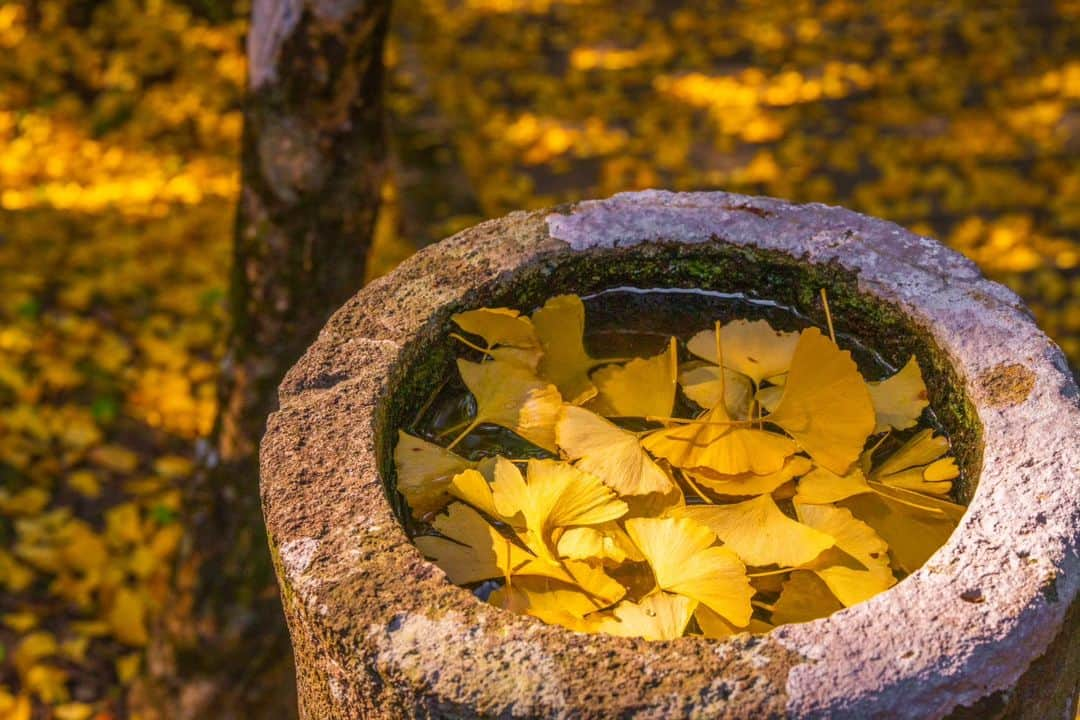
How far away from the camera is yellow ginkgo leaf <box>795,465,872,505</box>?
49.5 inches

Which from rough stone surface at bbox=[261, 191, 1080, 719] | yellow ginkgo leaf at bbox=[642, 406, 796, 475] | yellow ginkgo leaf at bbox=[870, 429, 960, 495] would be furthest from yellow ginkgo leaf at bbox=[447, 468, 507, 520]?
yellow ginkgo leaf at bbox=[870, 429, 960, 495]

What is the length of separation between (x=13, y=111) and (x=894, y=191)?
362 centimetres

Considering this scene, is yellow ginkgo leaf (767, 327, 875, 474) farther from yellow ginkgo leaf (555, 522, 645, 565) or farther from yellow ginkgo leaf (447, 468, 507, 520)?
yellow ginkgo leaf (447, 468, 507, 520)

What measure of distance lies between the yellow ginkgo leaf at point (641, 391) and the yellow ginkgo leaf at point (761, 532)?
166 millimetres

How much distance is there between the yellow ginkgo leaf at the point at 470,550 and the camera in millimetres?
1190

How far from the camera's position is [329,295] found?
83.8 inches

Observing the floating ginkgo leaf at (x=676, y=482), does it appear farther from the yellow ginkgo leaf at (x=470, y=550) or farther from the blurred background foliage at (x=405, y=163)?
the blurred background foliage at (x=405, y=163)

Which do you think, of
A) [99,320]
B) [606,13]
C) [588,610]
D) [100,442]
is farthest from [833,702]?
[606,13]

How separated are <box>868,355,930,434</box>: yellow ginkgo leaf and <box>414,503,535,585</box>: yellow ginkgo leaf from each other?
1.57 feet

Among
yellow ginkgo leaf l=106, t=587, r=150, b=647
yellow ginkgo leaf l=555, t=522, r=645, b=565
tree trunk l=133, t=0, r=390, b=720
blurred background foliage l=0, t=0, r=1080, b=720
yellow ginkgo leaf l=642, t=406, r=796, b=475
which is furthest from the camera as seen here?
blurred background foliage l=0, t=0, r=1080, b=720

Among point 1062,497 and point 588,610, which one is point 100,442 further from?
point 1062,497

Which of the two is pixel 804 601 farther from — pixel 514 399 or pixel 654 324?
pixel 654 324

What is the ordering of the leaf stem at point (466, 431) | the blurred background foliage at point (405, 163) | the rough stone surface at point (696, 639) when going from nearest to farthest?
the rough stone surface at point (696, 639), the leaf stem at point (466, 431), the blurred background foliage at point (405, 163)

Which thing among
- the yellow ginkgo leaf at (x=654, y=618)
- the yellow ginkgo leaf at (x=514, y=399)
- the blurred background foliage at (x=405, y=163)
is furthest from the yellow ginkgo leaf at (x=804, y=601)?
the blurred background foliage at (x=405, y=163)
